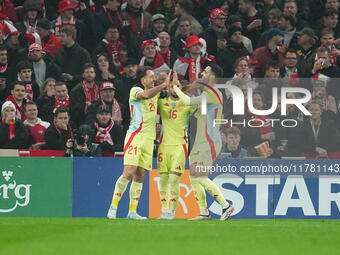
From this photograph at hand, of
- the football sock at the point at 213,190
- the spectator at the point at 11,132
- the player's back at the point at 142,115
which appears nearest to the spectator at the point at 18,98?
the spectator at the point at 11,132

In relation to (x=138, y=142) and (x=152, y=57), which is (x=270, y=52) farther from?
(x=138, y=142)

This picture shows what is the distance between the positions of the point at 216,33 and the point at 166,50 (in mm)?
1299

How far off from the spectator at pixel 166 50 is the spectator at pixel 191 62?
336 mm

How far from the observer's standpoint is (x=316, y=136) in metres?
15.1

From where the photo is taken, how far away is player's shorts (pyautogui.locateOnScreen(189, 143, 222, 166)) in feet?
45.8

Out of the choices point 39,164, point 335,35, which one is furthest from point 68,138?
point 335,35

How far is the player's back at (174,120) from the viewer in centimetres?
1402

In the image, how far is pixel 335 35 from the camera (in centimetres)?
1856

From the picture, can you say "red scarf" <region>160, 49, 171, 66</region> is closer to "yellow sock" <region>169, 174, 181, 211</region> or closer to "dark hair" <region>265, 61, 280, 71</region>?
"dark hair" <region>265, 61, 280, 71</region>

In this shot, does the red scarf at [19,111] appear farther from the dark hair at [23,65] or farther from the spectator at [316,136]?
the spectator at [316,136]

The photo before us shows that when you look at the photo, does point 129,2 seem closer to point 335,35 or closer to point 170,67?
point 170,67

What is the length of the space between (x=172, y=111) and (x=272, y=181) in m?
2.38

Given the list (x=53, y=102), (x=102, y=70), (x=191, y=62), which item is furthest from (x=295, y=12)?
(x=53, y=102)

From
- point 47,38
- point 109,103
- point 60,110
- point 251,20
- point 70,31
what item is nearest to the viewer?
point 60,110
